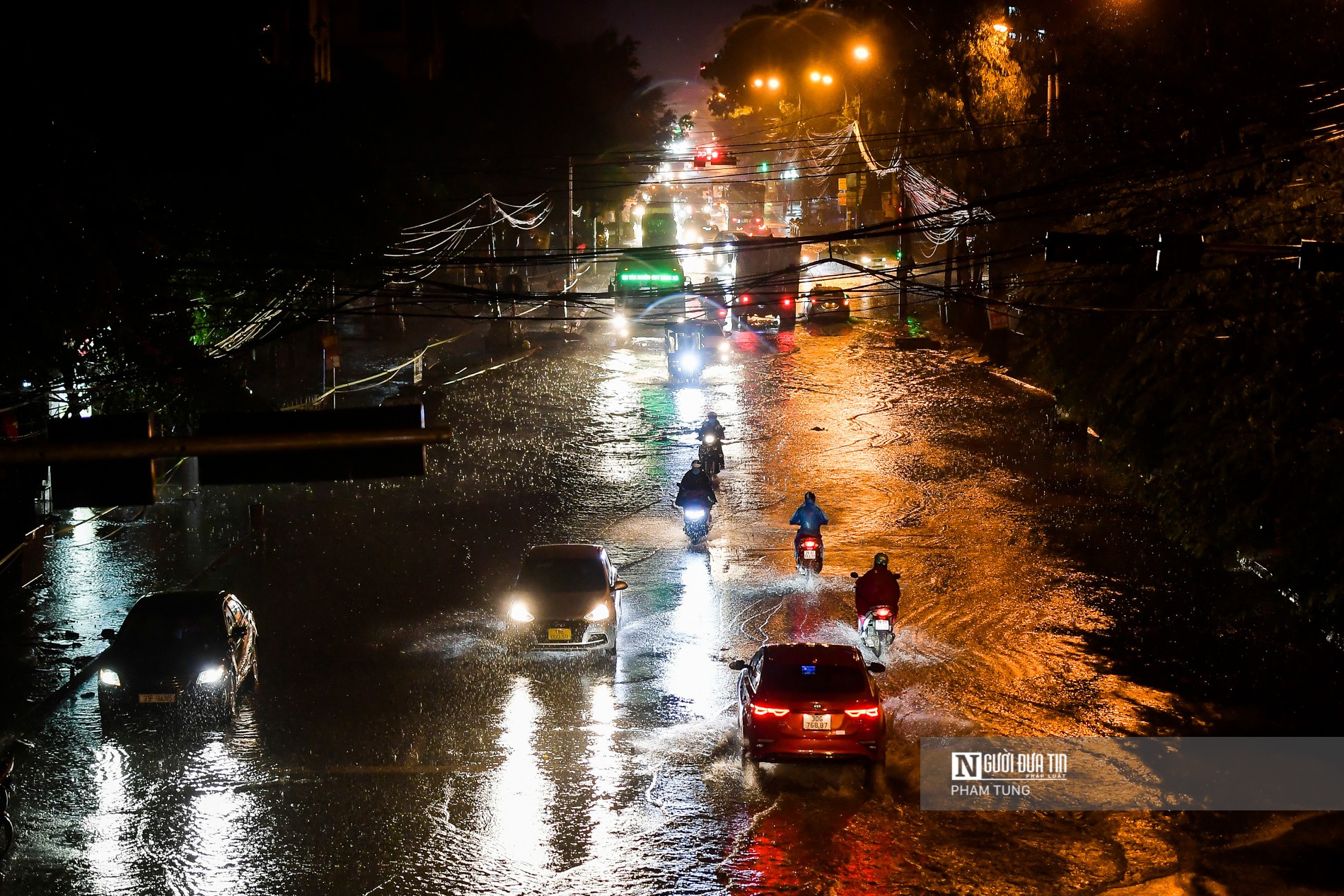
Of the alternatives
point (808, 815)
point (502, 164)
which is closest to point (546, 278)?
point (502, 164)

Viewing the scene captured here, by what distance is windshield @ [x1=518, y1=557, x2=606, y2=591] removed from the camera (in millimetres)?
17062

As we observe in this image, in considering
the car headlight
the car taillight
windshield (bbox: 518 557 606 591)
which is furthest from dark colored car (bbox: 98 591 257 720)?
the car taillight

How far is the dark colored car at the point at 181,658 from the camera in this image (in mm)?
13875

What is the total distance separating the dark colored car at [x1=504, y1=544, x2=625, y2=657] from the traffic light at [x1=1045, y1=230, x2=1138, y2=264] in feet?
24.9

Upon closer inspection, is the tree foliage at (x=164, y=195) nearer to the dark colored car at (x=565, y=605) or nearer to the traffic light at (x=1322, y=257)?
the dark colored car at (x=565, y=605)

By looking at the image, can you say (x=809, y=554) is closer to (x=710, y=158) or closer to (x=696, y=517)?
(x=696, y=517)

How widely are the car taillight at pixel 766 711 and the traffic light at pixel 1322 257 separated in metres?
8.17

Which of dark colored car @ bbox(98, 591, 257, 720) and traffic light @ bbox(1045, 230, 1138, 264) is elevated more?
traffic light @ bbox(1045, 230, 1138, 264)

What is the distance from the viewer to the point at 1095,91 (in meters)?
25.0

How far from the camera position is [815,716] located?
40.1 ft

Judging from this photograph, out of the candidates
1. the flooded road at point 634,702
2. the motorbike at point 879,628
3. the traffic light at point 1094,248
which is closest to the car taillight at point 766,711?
the flooded road at point 634,702

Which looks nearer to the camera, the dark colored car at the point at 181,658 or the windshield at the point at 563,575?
the dark colored car at the point at 181,658

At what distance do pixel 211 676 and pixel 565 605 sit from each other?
15.5 ft

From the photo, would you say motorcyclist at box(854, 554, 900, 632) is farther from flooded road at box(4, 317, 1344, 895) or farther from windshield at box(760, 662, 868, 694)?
windshield at box(760, 662, 868, 694)
